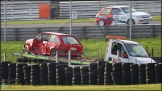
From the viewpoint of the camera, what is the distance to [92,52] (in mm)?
32562

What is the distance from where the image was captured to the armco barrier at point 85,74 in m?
22.3

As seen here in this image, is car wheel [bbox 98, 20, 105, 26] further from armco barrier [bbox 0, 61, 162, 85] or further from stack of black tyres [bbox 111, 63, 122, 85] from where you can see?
stack of black tyres [bbox 111, 63, 122, 85]

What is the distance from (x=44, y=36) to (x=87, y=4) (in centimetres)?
800

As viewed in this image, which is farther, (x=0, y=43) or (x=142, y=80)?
(x=0, y=43)

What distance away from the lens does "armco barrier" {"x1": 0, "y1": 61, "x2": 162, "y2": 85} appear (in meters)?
22.3

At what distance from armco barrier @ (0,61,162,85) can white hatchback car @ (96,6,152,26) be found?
13.1m

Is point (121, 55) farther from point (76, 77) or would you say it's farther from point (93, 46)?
point (93, 46)

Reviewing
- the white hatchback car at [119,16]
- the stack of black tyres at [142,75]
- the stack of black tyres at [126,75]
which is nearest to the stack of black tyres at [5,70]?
the stack of black tyres at [126,75]

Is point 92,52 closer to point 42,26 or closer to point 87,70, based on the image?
point 42,26

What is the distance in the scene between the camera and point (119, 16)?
3709 centimetres

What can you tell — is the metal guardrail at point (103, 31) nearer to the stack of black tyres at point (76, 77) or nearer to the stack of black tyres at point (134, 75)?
the stack of black tyres at point (76, 77)

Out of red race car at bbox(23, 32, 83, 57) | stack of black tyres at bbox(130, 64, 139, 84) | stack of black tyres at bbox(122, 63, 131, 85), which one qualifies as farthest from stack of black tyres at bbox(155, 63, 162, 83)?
red race car at bbox(23, 32, 83, 57)

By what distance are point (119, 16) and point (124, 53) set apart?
420 inches

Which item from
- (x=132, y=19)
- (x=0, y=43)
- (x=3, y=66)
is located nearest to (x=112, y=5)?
(x=132, y=19)
